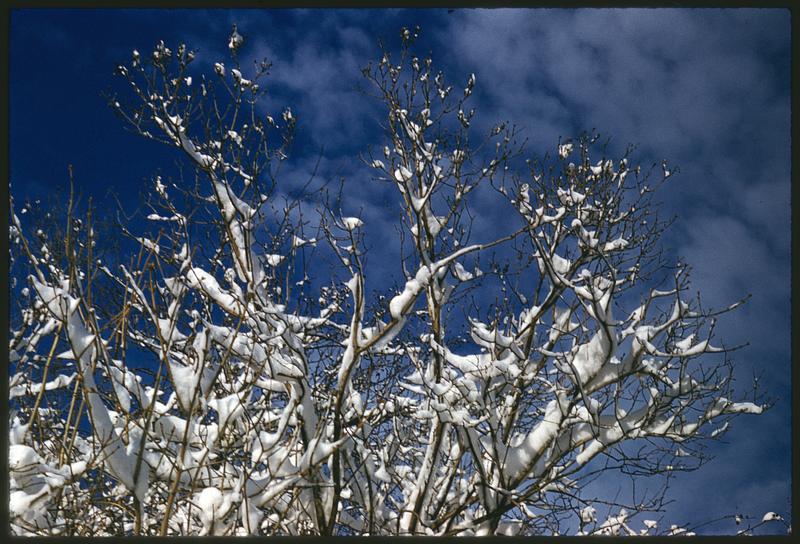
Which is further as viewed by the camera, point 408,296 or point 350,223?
point 350,223

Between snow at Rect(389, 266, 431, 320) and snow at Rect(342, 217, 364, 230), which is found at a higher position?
snow at Rect(342, 217, 364, 230)

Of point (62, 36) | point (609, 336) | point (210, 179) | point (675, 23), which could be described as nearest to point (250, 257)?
point (210, 179)

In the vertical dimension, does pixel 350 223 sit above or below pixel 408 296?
above

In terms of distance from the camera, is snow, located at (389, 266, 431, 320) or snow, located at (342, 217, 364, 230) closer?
snow, located at (389, 266, 431, 320)

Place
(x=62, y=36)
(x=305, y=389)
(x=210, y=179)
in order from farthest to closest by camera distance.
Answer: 1. (x=210, y=179)
2. (x=305, y=389)
3. (x=62, y=36)

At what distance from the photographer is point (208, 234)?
297 cm

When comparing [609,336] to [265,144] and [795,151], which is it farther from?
Result: [265,144]

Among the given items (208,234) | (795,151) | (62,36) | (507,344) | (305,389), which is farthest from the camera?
(208,234)

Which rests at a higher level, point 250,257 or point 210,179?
point 210,179

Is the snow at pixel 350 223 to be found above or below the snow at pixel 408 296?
above

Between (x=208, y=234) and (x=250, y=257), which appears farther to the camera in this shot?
(x=208, y=234)

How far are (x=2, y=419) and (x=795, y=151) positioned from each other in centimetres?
264

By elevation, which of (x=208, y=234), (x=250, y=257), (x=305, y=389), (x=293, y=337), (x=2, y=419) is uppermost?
(x=208, y=234)

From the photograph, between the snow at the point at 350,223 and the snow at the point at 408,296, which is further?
the snow at the point at 350,223
